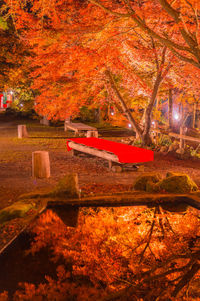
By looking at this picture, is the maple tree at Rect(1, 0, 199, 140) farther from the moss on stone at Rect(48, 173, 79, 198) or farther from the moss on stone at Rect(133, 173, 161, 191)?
the moss on stone at Rect(48, 173, 79, 198)

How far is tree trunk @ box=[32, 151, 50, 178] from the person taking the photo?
852 cm

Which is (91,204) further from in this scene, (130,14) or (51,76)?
(51,76)

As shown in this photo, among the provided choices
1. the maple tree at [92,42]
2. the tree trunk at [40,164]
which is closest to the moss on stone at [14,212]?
the tree trunk at [40,164]

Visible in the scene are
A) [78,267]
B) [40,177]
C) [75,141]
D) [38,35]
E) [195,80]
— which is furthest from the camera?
[195,80]

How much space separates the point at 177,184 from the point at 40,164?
3861 millimetres

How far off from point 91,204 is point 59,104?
9987 millimetres

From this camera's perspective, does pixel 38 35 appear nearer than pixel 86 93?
Yes

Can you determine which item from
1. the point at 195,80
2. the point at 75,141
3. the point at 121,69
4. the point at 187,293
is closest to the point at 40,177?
the point at 75,141

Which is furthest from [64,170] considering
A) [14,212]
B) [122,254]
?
[122,254]

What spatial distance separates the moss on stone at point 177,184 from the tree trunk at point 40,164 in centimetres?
335

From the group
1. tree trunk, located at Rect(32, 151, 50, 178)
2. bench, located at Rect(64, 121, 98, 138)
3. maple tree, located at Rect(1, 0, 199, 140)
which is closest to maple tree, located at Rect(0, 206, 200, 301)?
tree trunk, located at Rect(32, 151, 50, 178)

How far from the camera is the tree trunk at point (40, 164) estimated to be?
336 inches

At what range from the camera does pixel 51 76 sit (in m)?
15.3

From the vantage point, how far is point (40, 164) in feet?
28.1
